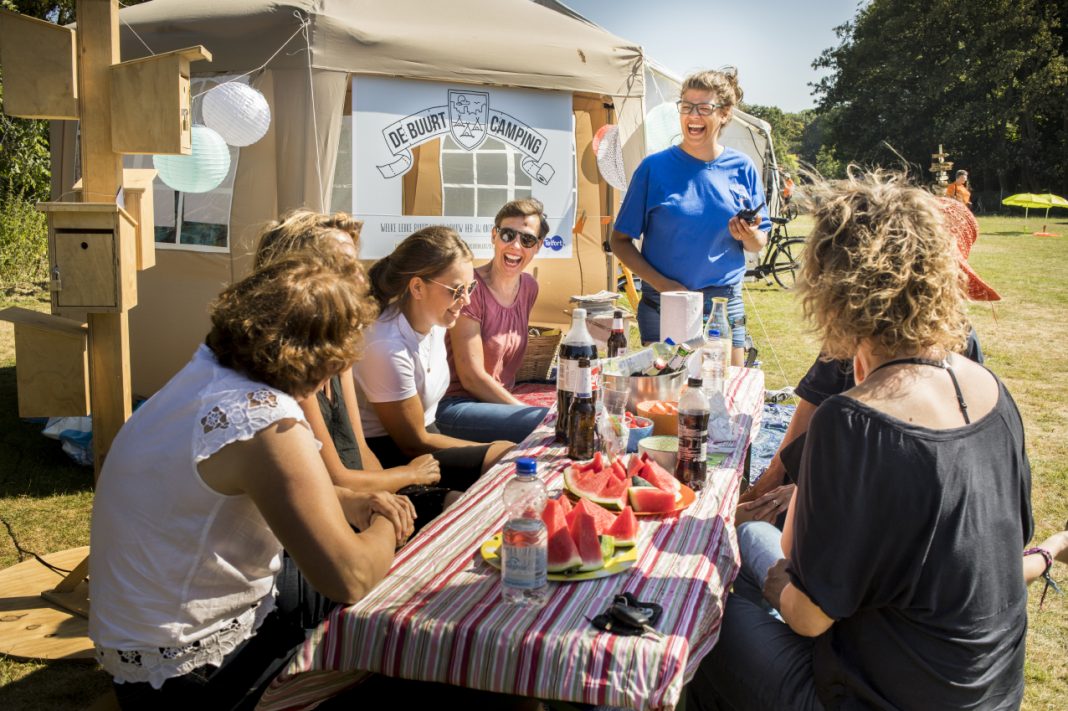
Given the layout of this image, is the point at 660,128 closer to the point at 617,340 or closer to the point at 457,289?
the point at 617,340

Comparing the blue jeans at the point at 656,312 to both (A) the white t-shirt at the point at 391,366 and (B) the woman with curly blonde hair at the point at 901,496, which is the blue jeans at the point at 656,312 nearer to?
(A) the white t-shirt at the point at 391,366

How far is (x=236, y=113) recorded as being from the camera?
5902 mm

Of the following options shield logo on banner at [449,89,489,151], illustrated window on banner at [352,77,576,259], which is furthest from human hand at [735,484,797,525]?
shield logo on banner at [449,89,489,151]

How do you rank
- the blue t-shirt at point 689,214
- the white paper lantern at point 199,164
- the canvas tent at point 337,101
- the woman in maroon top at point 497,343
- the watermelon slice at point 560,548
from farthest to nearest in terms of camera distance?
the canvas tent at point 337,101 < the white paper lantern at point 199,164 < the blue t-shirt at point 689,214 < the woman in maroon top at point 497,343 < the watermelon slice at point 560,548

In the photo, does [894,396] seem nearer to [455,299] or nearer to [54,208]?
[455,299]

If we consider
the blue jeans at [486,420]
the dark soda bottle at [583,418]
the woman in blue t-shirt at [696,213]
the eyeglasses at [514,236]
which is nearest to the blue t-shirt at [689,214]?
Result: the woman in blue t-shirt at [696,213]

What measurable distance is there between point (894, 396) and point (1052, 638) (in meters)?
2.43

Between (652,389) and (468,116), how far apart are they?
4339 mm

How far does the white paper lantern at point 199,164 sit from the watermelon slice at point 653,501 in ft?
14.6

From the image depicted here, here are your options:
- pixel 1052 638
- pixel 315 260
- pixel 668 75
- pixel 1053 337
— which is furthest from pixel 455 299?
pixel 1053 337

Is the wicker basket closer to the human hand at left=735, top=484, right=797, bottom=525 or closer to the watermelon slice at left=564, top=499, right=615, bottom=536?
the human hand at left=735, top=484, right=797, bottom=525

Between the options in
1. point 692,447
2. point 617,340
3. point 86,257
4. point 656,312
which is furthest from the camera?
point 656,312

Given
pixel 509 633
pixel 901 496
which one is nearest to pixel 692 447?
pixel 901 496

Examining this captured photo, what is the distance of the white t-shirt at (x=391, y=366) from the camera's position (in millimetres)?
3229
